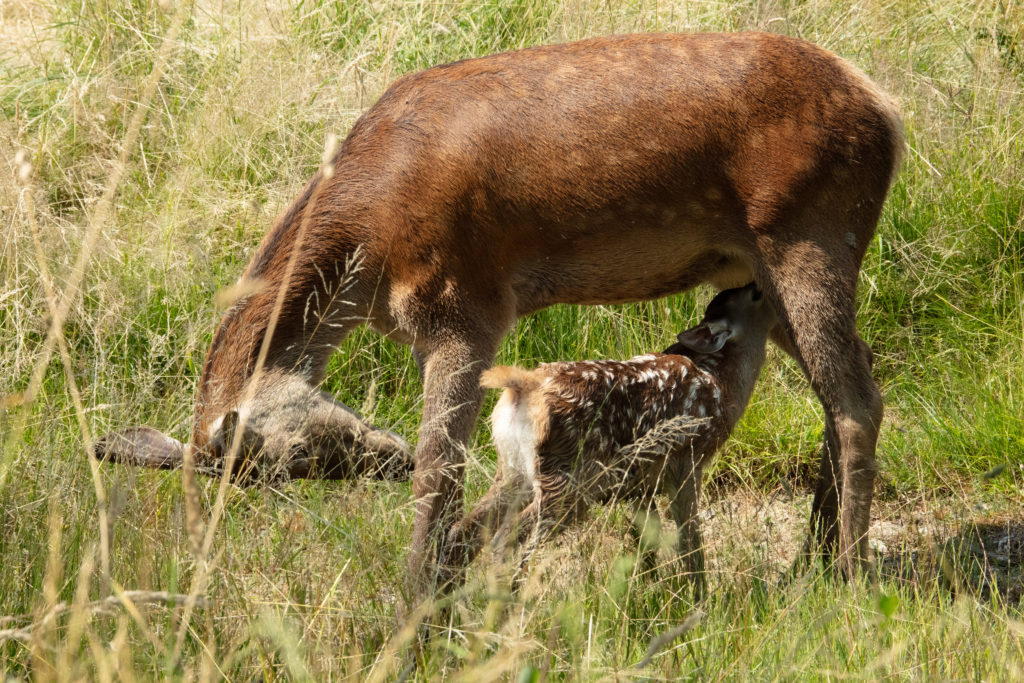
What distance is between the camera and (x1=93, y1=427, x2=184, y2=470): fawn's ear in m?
4.52

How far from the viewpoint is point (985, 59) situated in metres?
7.07

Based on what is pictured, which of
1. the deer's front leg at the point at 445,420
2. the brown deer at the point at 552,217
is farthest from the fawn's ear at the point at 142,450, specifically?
the deer's front leg at the point at 445,420

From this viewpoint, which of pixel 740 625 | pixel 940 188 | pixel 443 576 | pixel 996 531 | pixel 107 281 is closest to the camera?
pixel 740 625

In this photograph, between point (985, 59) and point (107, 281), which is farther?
point (985, 59)

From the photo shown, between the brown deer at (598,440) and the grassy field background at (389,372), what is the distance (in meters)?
0.16

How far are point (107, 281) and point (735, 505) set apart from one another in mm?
3182

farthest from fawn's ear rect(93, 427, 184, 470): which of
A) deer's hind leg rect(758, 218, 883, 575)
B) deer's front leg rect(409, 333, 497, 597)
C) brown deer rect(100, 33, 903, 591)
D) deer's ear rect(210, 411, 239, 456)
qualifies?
deer's hind leg rect(758, 218, 883, 575)

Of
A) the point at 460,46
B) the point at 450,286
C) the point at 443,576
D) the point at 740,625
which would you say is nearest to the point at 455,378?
the point at 450,286

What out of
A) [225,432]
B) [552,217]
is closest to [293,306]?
[225,432]

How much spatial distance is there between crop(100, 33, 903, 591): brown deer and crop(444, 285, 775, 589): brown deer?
0.79ft

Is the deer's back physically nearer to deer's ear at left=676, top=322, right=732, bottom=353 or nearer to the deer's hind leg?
the deer's hind leg

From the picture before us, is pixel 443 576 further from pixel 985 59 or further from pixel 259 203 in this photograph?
pixel 985 59

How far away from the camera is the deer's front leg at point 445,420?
4645mm

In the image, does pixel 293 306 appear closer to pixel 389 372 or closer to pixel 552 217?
pixel 552 217
